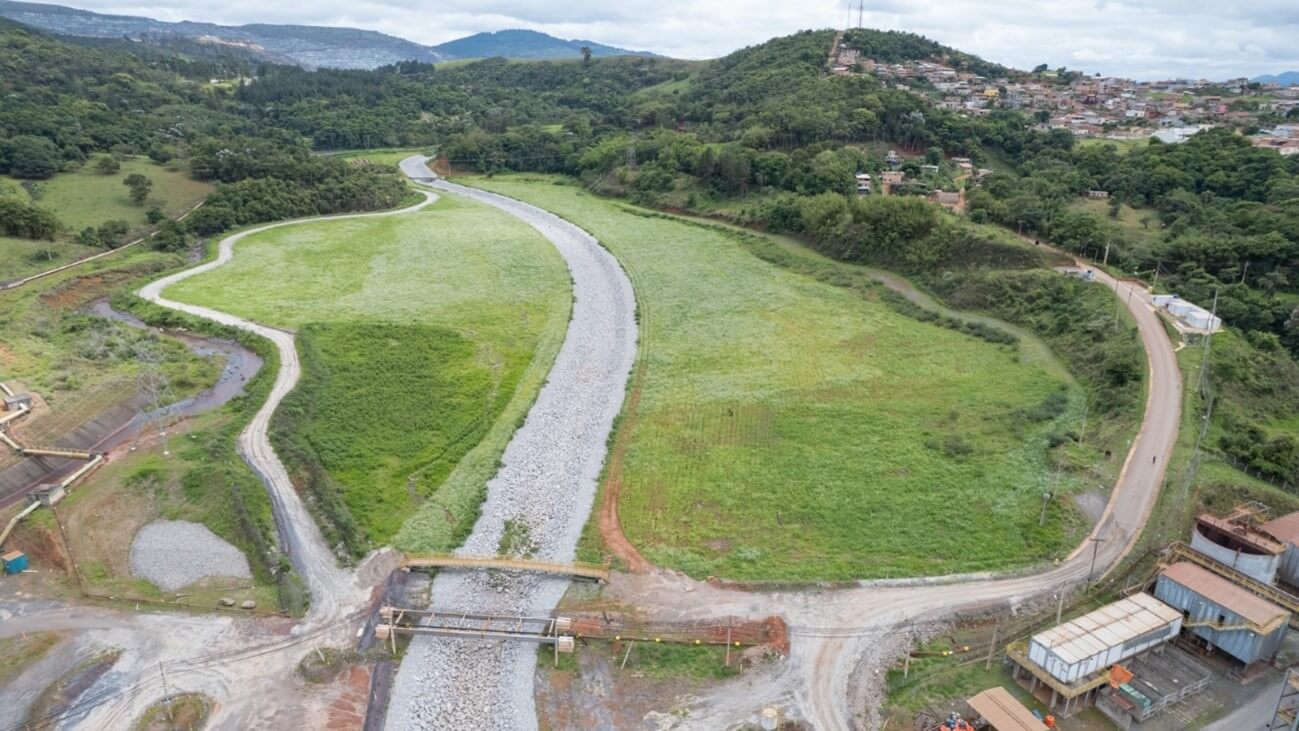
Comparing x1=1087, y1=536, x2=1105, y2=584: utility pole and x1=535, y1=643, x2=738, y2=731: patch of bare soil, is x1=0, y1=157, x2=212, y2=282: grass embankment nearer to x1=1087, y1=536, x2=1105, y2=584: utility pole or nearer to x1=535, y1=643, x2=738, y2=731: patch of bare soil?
x1=535, y1=643, x2=738, y2=731: patch of bare soil

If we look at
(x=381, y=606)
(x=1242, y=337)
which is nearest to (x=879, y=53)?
(x=1242, y=337)

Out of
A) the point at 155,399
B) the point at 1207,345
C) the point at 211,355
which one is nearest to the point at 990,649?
the point at 1207,345

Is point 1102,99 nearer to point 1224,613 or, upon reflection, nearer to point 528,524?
point 1224,613

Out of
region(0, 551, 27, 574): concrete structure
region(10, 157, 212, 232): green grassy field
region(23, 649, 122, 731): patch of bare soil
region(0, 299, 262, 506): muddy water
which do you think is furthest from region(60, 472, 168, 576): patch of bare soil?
region(10, 157, 212, 232): green grassy field

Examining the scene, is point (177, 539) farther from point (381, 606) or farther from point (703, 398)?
point (703, 398)

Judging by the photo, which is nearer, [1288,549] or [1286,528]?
[1288,549]

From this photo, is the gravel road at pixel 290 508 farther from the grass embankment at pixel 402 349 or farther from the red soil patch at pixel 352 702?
the red soil patch at pixel 352 702
